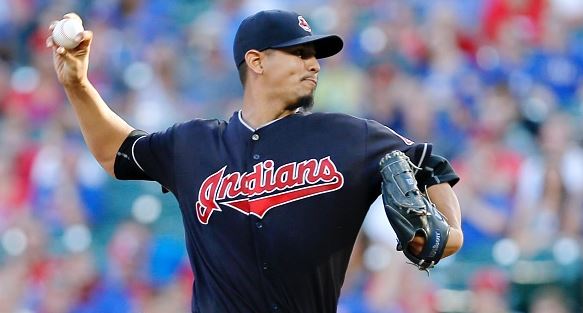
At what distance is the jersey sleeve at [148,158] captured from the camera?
13.0 feet

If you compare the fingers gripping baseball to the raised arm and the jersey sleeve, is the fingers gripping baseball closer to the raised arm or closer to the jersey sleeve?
the raised arm

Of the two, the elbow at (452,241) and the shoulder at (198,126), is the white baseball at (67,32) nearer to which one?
the shoulder at (198,126)

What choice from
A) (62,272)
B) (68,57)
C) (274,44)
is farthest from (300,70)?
(62,272)

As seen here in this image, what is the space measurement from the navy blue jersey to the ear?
0.20 m

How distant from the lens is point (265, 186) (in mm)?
3762

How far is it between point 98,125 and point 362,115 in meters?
4.15

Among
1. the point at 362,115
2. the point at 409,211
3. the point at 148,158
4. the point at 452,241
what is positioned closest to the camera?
the point at 409,211

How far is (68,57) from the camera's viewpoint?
4027 mm

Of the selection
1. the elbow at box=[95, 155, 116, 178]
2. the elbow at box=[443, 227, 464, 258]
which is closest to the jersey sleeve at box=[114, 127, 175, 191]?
the elbow at box=[95, 155, 116, 178]

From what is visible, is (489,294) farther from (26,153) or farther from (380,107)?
(26,153)

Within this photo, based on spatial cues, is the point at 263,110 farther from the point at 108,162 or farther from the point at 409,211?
the point at 409,211

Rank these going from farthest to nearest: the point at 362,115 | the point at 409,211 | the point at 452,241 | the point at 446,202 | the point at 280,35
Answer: the point at 362,115
the point at 280,35
the point at 446,202
the point at 452,241
the point at 409,211

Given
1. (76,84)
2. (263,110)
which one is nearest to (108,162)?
(76,84)

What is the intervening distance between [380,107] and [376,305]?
1653 millimetres
